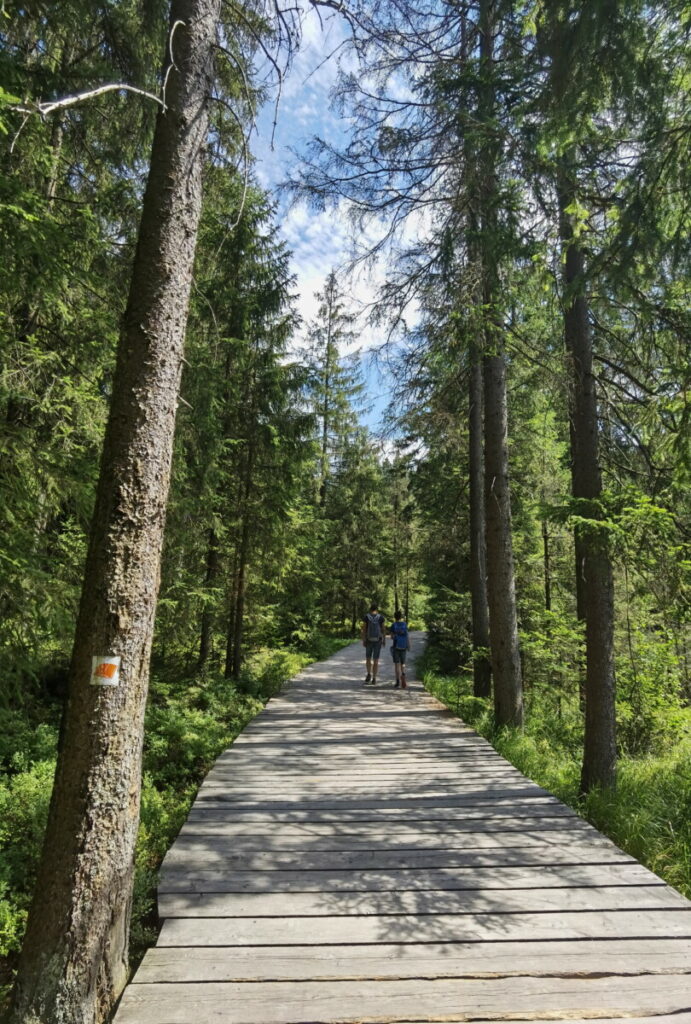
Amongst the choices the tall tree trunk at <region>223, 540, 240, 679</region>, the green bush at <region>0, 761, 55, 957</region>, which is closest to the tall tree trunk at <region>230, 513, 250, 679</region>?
the tall tree trunk at <region>223, 540, 240, 679</region>

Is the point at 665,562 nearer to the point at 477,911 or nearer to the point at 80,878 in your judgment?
the point at 477,911

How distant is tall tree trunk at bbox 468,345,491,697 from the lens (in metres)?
11.0

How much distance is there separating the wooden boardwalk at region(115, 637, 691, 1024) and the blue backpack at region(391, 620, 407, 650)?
18.7 feet

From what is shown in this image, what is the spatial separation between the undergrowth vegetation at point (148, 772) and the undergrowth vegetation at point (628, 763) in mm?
3864

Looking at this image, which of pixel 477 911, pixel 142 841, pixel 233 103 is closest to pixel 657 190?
pixel 233 103

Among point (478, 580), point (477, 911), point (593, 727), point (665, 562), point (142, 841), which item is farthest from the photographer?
point (478, 580)

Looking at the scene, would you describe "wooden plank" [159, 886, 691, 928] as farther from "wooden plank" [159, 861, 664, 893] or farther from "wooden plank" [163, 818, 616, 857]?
"wooden plank" [163, 818, 616, 857]

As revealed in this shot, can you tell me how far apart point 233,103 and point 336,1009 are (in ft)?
26.9

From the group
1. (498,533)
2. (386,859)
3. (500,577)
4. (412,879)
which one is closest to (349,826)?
(386,859)

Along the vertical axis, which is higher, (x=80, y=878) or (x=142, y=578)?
(x=142, y=578)

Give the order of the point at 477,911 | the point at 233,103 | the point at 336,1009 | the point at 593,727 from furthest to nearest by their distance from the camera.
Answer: the point at 233,103
the point at 593,727
the point at 477,911
the point at 336,1009

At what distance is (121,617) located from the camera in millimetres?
2896

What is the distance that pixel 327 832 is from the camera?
443cm

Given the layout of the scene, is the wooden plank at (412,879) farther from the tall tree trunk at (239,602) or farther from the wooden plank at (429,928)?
the tall tree trunk at (239,602)
